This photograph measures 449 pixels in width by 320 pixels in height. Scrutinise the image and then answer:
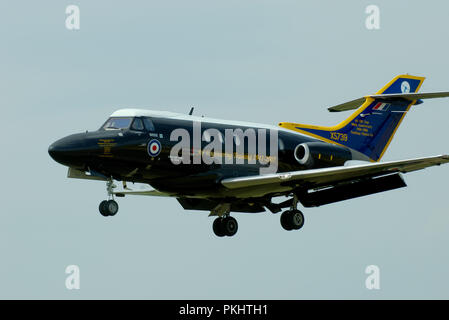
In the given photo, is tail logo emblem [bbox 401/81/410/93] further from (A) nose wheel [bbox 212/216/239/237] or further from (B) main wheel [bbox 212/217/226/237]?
(B) main wheel [bbox 212/217/226/237]

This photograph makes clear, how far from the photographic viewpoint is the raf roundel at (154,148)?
3381 cm

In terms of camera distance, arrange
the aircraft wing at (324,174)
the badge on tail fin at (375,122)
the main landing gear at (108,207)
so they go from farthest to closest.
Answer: the badge on tail fin at (375,122), the aircraft wing at (324,174), the main landing gear at (108,207)

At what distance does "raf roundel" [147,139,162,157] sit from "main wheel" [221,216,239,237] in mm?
5436

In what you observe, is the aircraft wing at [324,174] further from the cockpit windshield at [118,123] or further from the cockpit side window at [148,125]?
the cockpit windshield at [118,123]

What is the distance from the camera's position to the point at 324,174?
35469mm

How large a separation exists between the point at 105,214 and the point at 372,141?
41.1 feet

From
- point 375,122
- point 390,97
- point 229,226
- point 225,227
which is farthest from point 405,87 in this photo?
point 225,227

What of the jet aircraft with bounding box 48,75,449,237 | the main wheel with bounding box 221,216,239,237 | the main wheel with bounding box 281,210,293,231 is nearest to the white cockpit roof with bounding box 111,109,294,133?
the jet aircraft with bounding box 48,75,449,237

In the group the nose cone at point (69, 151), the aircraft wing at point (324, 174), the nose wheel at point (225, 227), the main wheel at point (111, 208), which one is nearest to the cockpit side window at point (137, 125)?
the nose cone at point (69, 151)

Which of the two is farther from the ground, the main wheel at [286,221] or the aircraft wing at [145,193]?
the aircraft wing at [145,193]

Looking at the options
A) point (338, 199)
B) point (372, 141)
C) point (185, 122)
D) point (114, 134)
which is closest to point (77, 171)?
point (114, 134)

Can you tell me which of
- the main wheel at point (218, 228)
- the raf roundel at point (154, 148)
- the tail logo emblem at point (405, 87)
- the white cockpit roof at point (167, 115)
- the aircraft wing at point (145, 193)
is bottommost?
the main wheel at point (218, 228)

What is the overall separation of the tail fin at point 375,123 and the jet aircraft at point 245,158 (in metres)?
0.04

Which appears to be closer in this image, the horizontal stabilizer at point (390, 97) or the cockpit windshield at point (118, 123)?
the cockpit windshield at point (118, 123)
